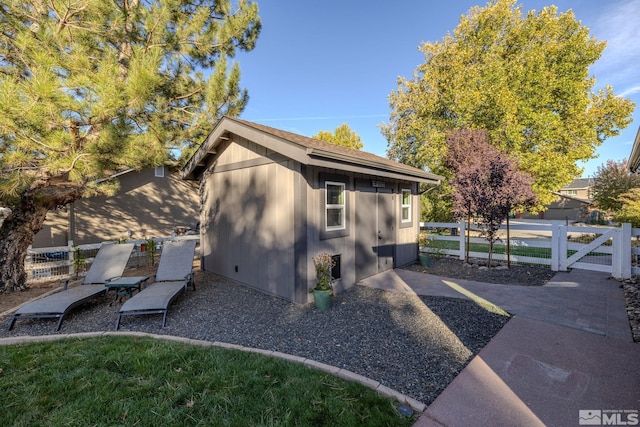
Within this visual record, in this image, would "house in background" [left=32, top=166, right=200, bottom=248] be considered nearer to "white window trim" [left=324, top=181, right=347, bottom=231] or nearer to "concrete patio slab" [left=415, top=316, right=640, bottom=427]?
"white window trim" [left=324, top=181, right=347, bottom=231]

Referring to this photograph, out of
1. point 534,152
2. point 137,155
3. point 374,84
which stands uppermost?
point 374,84

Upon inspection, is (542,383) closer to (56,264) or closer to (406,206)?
(406,206)

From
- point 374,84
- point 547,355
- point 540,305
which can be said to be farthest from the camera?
point 374,84

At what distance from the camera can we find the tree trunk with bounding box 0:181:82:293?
244 inches

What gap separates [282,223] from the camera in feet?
18.0

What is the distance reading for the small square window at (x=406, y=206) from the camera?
851 centimetres

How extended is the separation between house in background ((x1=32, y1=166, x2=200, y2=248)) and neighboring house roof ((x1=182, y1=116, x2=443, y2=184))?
18.6 feet

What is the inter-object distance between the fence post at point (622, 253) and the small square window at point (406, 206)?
4.80m

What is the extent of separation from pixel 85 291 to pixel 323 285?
4.47 meters

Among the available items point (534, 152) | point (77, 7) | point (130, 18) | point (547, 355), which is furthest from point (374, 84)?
point (547, 355)

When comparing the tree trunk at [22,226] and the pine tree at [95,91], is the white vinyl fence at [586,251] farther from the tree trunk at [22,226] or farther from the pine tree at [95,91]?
the tree trunk at [22,226]

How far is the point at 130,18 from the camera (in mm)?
6855

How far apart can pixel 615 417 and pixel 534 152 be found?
14267 millimetres

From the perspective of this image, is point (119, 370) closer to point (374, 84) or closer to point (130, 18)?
point (130, 18)
